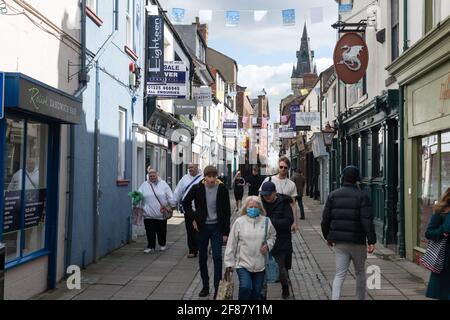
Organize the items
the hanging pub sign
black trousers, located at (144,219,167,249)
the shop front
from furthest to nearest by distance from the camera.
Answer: the hanging pub sign
black trousers, located at (144,219,167,249)
the shop front

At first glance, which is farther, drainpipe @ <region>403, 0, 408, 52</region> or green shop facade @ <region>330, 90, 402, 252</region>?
green shop facade @ <region>330, 90, 402, 252</region>

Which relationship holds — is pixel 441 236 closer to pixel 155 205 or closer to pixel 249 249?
pixel 249 249

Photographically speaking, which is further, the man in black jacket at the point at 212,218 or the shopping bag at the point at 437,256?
the man in black jacket at the point at 212,218

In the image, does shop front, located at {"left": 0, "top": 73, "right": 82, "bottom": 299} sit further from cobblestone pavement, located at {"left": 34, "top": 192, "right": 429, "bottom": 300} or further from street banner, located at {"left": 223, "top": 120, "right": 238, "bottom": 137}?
street banner, located at {"left": 223, "top": 120, "right": 238, "bottom": 137}

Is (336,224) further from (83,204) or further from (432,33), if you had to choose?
(83,204)

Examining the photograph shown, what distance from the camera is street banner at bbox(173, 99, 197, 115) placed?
1991cm

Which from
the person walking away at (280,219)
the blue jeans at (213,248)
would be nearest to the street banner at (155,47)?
the blue jeans at (213,248)

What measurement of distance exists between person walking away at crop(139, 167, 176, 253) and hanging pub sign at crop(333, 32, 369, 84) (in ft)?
19.2

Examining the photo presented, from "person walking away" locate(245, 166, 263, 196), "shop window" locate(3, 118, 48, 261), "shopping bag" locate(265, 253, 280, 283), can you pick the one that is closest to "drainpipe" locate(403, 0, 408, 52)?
"shopping bag" locate(265, 253, 280, 283)

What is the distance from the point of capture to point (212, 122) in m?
34.3

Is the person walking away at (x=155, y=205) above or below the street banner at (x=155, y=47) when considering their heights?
below

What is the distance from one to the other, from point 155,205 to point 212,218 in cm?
399

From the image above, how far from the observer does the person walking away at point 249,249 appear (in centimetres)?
606

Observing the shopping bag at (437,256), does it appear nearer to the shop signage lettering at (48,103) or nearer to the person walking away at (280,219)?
the person walking away at (280,219)
